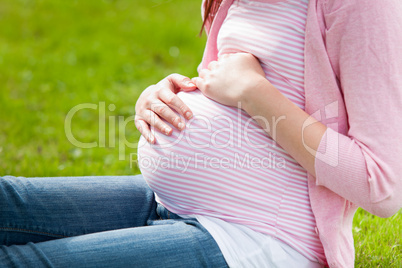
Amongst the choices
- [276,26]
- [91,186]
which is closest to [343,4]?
[276,26]

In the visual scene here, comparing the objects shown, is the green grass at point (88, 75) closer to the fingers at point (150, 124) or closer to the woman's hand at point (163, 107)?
the woman's hand at point (163, 107)

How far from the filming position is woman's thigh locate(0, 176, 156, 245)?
1.42 metres

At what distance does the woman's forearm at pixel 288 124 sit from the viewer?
4.33 ft

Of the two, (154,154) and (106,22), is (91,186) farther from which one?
(106,22)

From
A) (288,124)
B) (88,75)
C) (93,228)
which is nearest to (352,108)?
(288,124)

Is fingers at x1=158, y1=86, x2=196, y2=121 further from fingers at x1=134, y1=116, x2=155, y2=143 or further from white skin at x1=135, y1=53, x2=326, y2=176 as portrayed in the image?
fingers at x1=134, y1=116, x2=155, y2=143

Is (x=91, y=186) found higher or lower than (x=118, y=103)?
higher

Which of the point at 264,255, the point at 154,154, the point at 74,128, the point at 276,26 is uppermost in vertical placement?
the point at 276,26

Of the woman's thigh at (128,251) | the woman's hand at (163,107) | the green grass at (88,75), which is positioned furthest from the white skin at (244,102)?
the green grass at (88,75)

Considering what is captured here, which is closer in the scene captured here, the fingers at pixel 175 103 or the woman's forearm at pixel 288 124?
the woman's forearm at pixel 288 124

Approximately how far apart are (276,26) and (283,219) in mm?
583

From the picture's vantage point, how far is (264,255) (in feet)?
4.40

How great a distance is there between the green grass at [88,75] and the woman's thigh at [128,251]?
77cm

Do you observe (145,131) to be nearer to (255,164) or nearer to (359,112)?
(255,164)
